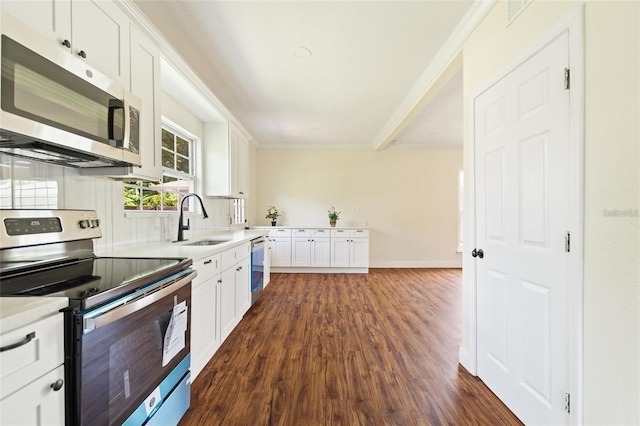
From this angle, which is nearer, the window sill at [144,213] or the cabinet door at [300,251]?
the window sill at [144,213]

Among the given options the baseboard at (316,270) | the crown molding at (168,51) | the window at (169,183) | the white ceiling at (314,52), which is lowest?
the baseboard at (316,270)

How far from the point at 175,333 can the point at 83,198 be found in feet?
3.41

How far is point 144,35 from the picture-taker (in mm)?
1795

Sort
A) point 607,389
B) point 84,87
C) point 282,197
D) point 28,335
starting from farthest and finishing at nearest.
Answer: point 282,197, point 84,87, point 607,389, point 28,335

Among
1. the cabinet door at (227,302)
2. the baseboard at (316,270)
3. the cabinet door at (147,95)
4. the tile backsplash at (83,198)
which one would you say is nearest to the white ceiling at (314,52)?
the cabinet door at (147,95)

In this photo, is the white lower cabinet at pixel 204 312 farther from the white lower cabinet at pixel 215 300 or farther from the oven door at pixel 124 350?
the oven door at pixel 124 350

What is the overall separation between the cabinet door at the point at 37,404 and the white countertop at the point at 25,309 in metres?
0.17

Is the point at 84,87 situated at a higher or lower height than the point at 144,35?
lower

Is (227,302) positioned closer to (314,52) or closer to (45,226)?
(45,226)

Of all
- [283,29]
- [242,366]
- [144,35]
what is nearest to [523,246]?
[242,366]

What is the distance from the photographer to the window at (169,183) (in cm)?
227

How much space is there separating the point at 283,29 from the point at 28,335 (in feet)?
7.60

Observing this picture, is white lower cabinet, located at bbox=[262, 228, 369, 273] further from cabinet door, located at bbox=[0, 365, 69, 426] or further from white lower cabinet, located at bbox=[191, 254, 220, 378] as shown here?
cabinet door, located at bbox=[0, 365, 69, 426]

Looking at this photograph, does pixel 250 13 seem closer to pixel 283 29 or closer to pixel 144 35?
pixel 283 29
